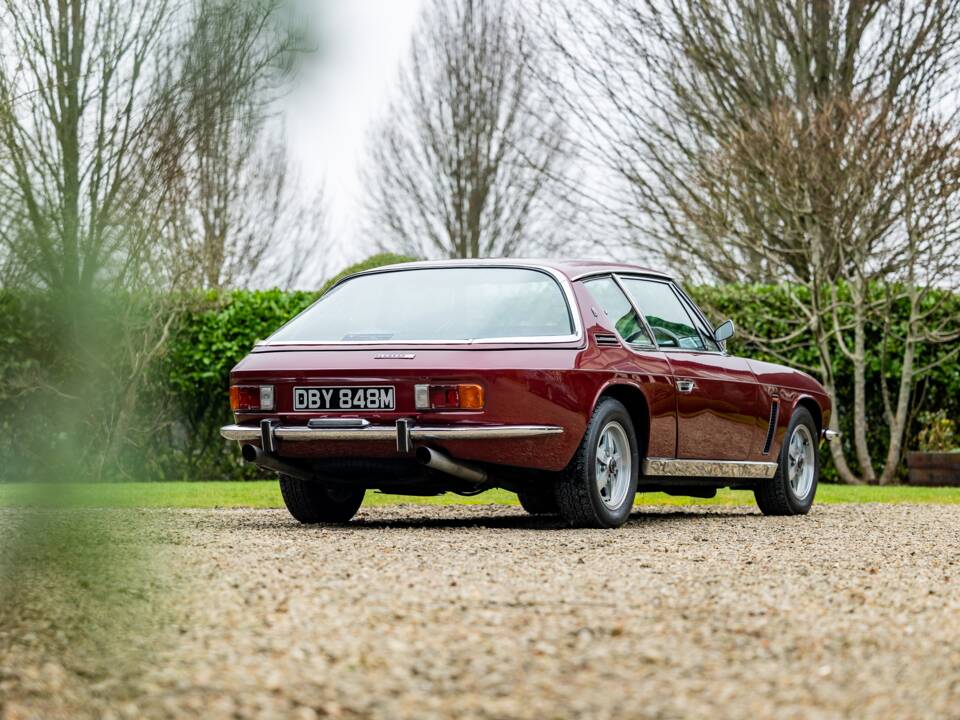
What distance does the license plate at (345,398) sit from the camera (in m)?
7.44

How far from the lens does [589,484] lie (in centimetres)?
768

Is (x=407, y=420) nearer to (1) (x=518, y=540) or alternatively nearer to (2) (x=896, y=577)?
(1) (x=518, y=540)

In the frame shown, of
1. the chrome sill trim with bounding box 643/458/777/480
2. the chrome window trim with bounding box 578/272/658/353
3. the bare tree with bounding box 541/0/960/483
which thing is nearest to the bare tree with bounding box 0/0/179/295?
the chrome window trim with bounding box 578/272/658/353

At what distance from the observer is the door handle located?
8.60 m

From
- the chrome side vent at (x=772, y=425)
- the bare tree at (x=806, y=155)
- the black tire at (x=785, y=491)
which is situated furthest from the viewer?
the bare tree at (x=806, y=155)

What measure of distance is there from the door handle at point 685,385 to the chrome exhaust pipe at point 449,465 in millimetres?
1598

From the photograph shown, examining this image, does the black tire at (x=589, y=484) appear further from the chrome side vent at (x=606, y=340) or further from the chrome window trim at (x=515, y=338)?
the chrome window trim at (x=515, y=338)

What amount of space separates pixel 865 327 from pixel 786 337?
3.23 feet

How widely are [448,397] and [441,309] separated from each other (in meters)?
0.84

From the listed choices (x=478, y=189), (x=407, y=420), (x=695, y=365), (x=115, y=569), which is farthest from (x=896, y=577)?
(x=478, y=189)

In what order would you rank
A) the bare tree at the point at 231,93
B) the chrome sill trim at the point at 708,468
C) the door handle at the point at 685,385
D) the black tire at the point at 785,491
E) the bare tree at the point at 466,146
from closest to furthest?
1. the bare tree at the point at 231,93
2. the chrome sill trim at the point at 708,468
3. the door handle at the point at 685,385
4. the black tire at the point at 785,491
5. the bare tree at the point at 466,146

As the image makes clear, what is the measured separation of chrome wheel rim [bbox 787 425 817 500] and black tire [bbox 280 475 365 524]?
3109 mm

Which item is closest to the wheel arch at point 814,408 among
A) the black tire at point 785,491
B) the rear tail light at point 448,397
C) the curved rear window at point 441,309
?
the black tire at point 785,491

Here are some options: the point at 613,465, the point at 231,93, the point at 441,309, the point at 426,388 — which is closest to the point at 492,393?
the point at 426,388
